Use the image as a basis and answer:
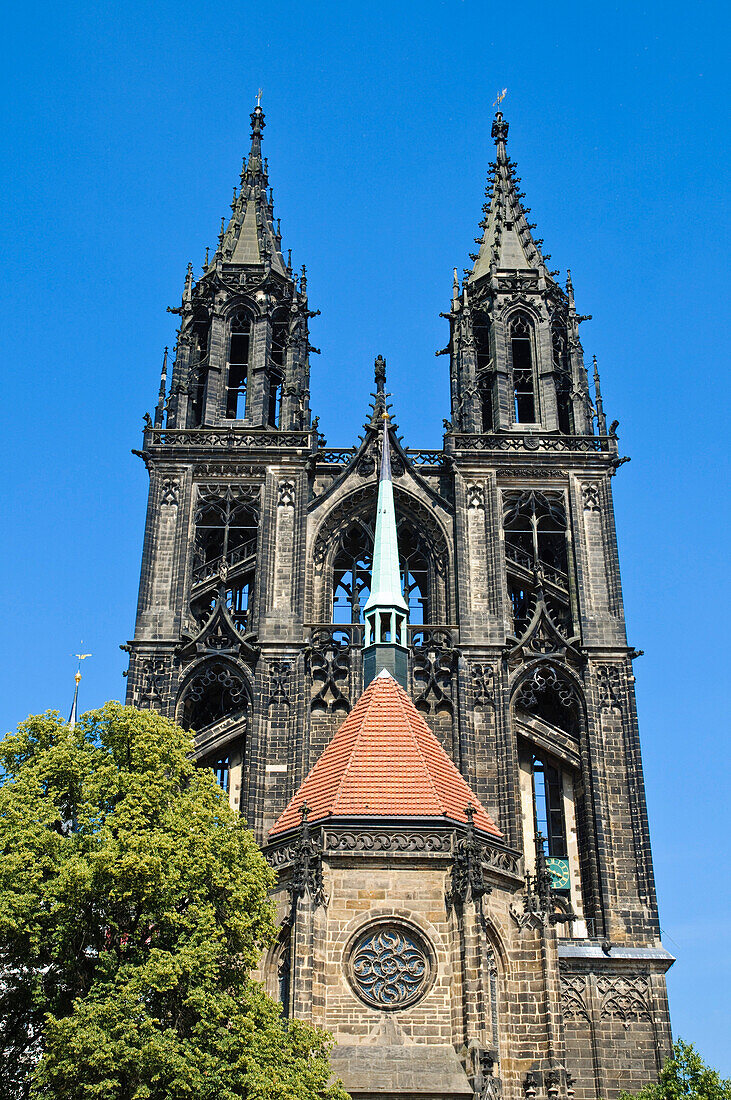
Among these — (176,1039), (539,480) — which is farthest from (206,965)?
(539,480)

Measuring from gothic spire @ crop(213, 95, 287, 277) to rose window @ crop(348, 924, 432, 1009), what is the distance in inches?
833

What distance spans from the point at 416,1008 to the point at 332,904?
2.14m

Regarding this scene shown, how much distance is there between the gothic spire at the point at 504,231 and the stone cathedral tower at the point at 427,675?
10cm

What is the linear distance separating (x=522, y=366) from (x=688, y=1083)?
20353 millimetres

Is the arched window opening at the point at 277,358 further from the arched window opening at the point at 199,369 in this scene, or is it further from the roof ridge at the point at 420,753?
the roof ridge at the point at 420,753

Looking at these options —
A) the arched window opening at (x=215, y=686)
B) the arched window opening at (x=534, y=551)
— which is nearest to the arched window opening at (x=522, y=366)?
the arched window opening at (x=534, y=551)

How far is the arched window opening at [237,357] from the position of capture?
38281mm

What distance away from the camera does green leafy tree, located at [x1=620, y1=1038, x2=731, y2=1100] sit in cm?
2380

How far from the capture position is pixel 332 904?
23625mm

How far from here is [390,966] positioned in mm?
23281

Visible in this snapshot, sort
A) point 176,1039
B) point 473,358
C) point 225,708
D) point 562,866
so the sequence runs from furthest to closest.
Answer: point 473,358 < point 225,708 < point 562,866 < point 176,1039

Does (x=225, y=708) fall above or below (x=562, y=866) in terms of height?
above

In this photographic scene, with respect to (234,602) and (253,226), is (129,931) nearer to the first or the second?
(234,602)

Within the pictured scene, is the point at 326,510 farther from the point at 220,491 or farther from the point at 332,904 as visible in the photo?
the point at 332,904
